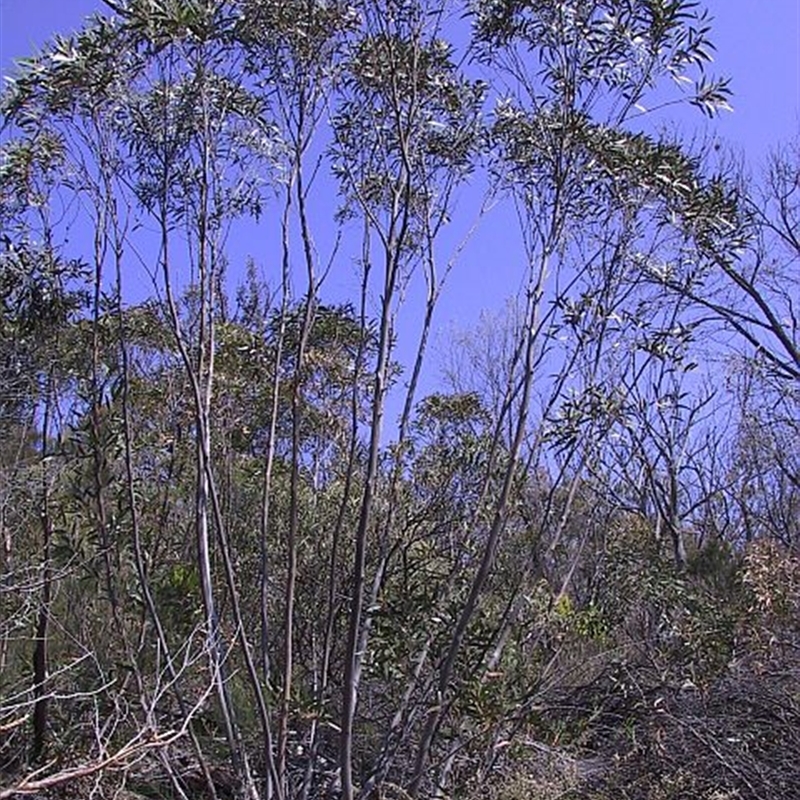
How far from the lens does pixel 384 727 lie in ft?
15.7

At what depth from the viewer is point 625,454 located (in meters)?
8.61

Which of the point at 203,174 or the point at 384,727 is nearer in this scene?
the point at 203,174

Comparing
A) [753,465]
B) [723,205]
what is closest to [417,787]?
[723,205]

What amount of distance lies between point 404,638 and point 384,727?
63cm

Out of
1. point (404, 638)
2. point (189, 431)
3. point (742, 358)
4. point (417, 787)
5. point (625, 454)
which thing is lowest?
point (417, 787)

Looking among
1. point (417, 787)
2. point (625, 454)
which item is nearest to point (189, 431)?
point (417, 787)

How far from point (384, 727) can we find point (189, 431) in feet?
7.20

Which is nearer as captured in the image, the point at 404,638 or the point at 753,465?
the point at 404,638

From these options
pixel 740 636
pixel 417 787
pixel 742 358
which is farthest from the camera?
pixel 742 358

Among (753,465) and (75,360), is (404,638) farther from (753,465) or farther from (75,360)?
(753,465)

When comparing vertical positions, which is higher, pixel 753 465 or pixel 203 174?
pixel 753 465

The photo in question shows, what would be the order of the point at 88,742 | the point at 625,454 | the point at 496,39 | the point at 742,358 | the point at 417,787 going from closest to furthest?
1. the point at 417,787
2. the point at 496,39
3. the point at 88,742
4. the point at 625,454
5. the point at 742,358

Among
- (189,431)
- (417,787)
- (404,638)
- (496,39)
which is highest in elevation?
(496,39)

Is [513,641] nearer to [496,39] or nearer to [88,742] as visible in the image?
[88,742]
